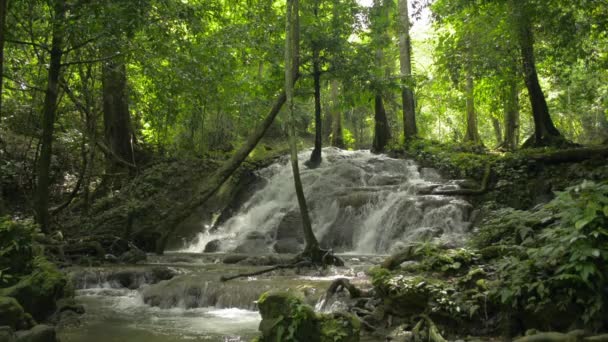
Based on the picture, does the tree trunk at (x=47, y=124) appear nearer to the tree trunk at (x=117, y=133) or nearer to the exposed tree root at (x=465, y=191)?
the tree trunk at (x=117, y=133)

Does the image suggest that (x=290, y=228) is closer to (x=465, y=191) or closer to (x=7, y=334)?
(x=465, y=191)

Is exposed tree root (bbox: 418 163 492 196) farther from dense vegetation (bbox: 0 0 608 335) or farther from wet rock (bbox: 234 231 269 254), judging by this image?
wet rock (bbox: 234 231 269 254)

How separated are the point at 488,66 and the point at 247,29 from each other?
268 inches

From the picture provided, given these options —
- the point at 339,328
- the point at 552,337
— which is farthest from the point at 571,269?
the point at 339,328

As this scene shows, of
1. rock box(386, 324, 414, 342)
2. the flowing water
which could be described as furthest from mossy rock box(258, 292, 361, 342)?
the flowing water

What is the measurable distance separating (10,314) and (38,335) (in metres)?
0.54

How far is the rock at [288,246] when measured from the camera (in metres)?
13.7

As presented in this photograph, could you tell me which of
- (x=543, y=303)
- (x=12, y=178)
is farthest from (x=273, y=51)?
(x=543, y=303)


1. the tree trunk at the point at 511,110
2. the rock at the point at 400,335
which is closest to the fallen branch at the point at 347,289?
the rock at the point at 400,335

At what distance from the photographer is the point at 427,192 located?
45.8 feet

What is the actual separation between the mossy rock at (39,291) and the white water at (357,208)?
6891 millimetres

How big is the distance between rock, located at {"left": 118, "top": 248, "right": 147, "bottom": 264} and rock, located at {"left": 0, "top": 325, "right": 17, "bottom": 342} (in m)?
6.47

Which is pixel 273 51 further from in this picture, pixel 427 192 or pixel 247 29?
pixel 427 192

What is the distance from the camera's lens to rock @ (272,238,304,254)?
44.8 feet
